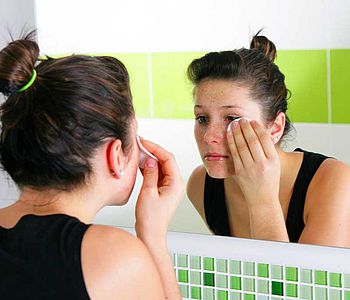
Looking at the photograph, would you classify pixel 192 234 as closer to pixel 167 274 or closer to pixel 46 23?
pixel 167 274

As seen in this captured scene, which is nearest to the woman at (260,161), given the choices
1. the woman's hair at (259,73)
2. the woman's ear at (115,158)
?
the woman's hair at (259,73)

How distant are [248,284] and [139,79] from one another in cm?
36

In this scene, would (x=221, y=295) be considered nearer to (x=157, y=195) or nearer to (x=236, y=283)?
(x=236, y=283)

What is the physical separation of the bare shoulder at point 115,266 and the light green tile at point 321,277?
30 centimetres

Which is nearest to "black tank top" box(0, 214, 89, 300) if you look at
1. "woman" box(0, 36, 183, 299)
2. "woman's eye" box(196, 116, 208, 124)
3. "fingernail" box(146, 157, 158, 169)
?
"woman" box(0, 36, 183, 299)

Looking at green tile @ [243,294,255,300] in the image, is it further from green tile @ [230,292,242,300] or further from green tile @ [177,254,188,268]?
green tile @ [177,254,188,268]

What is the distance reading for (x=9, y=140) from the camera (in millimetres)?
981

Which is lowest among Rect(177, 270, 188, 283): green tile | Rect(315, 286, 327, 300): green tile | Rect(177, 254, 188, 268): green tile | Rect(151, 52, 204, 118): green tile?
Rect(177, 270, 188, 283): green tile

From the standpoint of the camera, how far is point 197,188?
1.23 m

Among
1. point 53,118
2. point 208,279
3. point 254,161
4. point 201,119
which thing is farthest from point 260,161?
point 53,118

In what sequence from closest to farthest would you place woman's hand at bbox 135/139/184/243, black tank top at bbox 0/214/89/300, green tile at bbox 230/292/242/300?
1. black tank top at bbox 0/214/89/300
2. woman's hand at bbox 135/139/184/243
3. green tile at bbox 230/292/242/300

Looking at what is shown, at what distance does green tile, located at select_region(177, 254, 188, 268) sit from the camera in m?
1.25

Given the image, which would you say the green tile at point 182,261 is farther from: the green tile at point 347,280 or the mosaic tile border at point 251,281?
the green tile at point 347,280

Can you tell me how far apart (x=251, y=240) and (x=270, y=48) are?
29 centimetres
